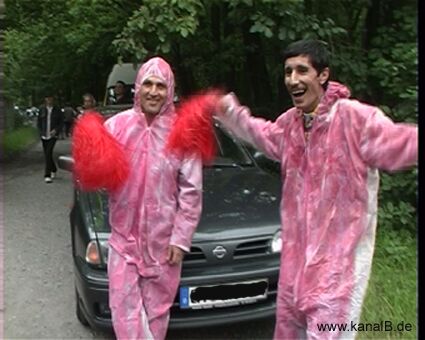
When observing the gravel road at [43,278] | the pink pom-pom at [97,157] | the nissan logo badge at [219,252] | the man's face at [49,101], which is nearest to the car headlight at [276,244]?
the nissan logo badge at [219,252]

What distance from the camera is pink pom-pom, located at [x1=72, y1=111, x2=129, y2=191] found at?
117 inches

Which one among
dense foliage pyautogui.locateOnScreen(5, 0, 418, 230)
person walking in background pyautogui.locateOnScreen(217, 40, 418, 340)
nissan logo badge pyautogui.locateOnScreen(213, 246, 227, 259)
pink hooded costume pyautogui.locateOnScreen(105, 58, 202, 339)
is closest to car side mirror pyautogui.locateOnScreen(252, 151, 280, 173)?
dense foliage pyautogui.locateOnScreen(5, 0, 418, 230)

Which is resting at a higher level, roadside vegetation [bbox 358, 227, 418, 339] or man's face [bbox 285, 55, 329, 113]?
man's face [bbox 285, 55, 329, 113]

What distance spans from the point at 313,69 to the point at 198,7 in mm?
3590

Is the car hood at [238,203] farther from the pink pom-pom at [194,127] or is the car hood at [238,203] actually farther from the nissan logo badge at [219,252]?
the pink pom-pom at [194,127]

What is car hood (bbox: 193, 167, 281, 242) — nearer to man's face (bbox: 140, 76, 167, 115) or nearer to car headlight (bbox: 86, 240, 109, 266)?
car headlight (bbox: 86, 240, 109, 266)

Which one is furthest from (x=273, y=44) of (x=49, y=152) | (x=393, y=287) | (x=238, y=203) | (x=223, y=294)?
(x=49, y=152)

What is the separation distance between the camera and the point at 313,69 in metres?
2.49

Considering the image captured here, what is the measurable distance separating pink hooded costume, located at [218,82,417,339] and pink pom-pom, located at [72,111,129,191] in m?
0.88

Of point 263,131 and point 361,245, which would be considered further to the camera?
point 263,131

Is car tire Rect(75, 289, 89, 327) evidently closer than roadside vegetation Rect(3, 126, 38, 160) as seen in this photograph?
Yes

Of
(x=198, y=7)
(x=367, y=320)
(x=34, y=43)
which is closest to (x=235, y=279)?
(x=367, y=320)

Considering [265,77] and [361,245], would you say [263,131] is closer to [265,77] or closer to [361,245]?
[361,245]

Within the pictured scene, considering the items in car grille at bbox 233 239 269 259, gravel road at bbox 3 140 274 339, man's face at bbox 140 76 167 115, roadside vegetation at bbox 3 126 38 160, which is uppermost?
man's face at bbox 140 76 167 115
